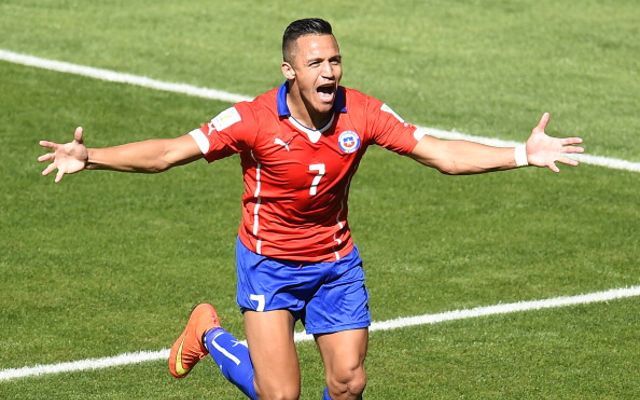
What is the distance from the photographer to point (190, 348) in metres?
9.72

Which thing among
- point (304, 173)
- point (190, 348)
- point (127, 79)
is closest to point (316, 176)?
point (304, 173)

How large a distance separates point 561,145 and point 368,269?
4.22 m

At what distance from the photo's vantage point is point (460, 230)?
13.5m

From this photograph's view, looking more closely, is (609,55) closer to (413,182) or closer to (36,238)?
(413,182)

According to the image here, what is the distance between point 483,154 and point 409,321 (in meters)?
2.78

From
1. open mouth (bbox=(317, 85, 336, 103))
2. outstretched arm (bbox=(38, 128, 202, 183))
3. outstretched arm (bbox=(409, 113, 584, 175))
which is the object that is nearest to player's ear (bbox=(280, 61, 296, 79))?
open mouth (bbox=(317, 85, 336, 103))

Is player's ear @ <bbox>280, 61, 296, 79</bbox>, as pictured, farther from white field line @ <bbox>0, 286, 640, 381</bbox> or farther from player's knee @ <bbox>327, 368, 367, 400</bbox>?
white field line @ <bbox>0, 286, 640, 381</bbox>

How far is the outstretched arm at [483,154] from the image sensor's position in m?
8.48

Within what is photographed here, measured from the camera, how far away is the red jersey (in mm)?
8492

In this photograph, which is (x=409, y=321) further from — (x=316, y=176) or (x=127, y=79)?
(x=127, y=79)

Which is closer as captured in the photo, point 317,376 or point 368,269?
point 317,376

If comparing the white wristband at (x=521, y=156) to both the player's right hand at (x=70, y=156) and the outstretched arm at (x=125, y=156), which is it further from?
the player's right hand at (x=70, y=156)

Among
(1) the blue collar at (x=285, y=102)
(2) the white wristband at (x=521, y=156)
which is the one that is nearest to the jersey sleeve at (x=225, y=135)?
(1) the blue collar at (x=285, y=102)

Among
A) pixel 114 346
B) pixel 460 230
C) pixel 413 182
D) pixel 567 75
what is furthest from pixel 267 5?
pixel 114 346
